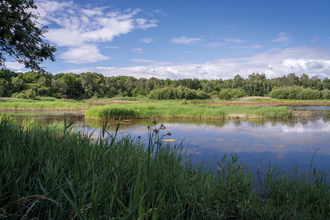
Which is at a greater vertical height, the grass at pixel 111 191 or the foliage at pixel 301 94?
the foliage at pixel 301 94

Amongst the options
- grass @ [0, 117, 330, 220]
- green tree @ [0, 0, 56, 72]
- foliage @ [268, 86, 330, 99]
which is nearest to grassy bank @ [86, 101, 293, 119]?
green tree @ [0, 0, 56, 72]

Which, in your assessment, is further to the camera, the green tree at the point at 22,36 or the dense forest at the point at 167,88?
the dense forest at the point at 167,88

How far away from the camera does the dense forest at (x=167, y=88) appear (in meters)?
42.0

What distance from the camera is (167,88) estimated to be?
4462 centimetres

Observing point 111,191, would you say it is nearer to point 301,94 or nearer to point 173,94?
point 173,94

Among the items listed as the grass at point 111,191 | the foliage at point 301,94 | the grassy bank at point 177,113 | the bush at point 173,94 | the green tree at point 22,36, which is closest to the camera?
the grass at point 111,191

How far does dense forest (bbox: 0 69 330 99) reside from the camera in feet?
138

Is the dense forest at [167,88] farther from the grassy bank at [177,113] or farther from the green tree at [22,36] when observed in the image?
the green tree at [22,36]

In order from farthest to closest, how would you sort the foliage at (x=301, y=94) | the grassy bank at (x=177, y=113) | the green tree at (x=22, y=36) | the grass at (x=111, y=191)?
1. the foliage at (x=301, y=94)
2. the grassy bank at (x=177, y=113)
3. the green tree at (x=22, y=36)
4. the grass at (x=111, y=191)

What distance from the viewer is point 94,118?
44.9ft

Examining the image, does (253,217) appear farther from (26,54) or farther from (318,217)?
(26,54)

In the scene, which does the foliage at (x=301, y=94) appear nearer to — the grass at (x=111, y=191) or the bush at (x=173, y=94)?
the bush at (x=173, y=94)

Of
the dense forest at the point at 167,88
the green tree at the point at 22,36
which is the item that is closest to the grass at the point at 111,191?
the green tree at the point at 22,36

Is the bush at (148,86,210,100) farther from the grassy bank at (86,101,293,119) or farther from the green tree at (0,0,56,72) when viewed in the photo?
the green tree at (0,0,56,72)
